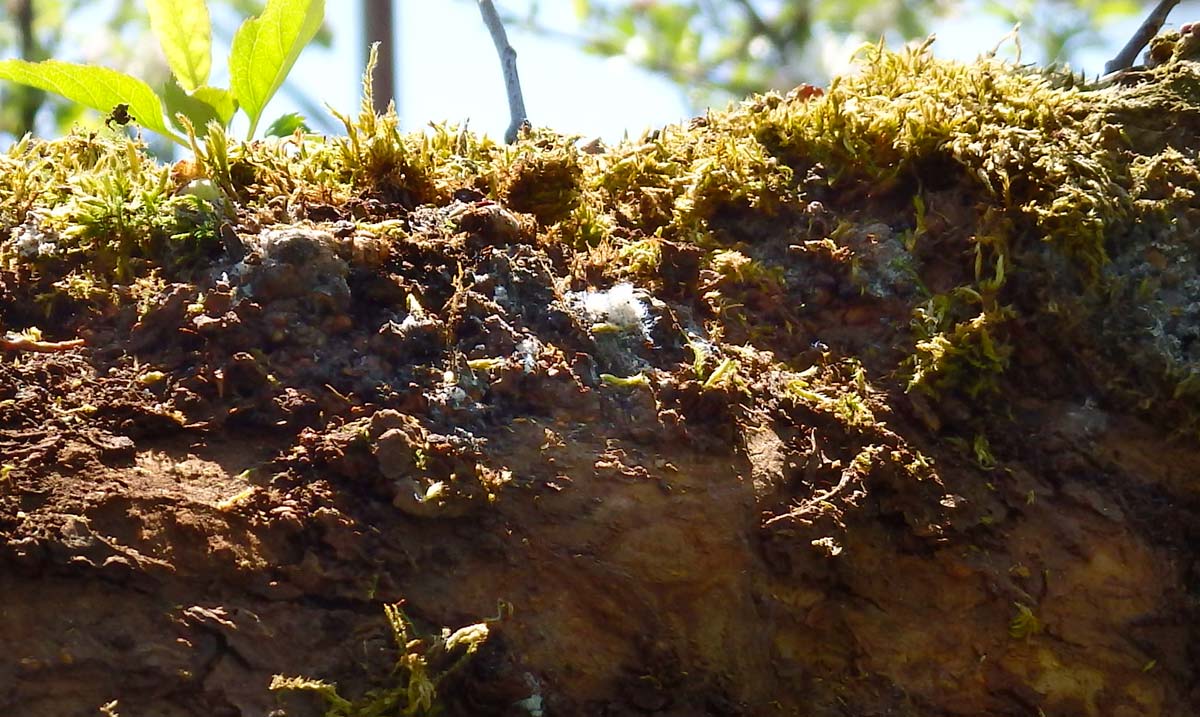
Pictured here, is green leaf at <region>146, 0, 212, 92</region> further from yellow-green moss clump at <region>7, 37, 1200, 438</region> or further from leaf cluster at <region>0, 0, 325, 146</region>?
yellow-green moss clump at <region>7, 37, 1200, 438</region>

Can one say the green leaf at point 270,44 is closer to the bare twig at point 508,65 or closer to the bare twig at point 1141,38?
the bare twig at point 508,65

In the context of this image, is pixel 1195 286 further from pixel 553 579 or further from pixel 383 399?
pixel 383 399

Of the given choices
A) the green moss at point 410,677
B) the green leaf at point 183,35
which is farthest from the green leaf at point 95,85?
the green moss at point 410,677

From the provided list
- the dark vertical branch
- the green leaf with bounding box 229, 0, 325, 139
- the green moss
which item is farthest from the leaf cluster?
the dark vertical branch

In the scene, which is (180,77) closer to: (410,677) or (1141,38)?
(410,677)

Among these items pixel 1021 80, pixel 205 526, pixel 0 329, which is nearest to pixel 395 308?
pixel 205 526

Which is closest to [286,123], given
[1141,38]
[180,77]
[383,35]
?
[180,77]
